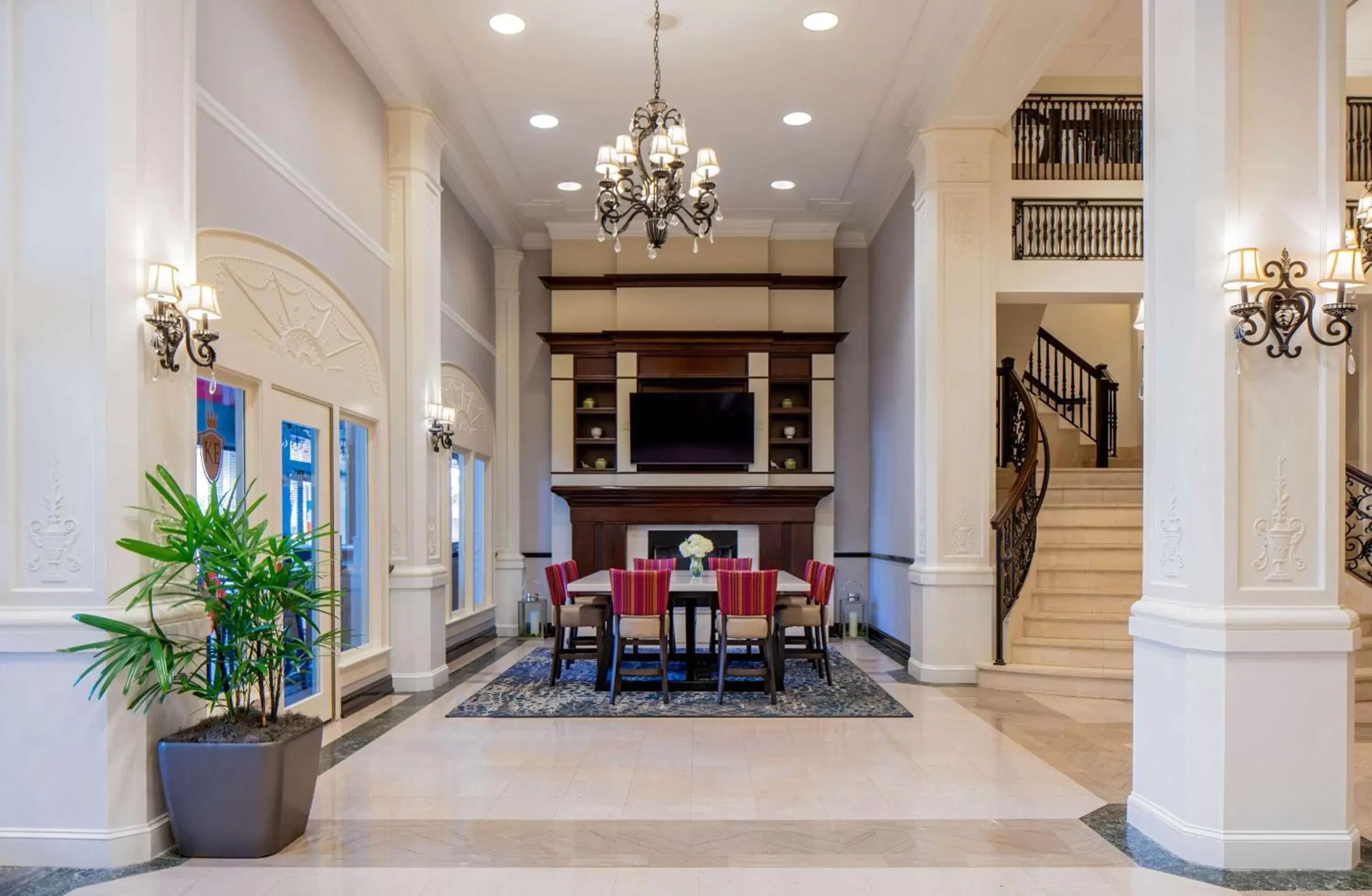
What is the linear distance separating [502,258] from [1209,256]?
8517mm

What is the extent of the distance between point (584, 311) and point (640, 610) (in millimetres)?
5028

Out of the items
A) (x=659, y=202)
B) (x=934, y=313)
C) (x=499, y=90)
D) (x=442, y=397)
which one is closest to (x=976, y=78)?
(x=934, y=313)

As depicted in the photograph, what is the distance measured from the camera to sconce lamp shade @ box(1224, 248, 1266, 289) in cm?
354

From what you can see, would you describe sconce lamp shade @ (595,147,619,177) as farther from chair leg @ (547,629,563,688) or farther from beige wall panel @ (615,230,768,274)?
beige wall panel @ (615,230,768,274)

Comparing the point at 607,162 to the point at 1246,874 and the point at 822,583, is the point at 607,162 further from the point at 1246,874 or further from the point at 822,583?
the point at 1246,874

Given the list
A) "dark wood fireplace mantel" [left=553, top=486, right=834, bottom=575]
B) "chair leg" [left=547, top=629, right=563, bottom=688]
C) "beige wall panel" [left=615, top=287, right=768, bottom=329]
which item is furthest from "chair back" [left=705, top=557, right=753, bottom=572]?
"beige wall panel" [left=615, top=287, right=768, bottom=329]

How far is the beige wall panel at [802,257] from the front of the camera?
11.0 metres

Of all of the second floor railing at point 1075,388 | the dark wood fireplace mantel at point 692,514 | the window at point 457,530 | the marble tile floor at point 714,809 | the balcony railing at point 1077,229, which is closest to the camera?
the marble tile floor at point 714,809

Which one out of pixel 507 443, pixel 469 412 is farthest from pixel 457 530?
pixel 507 443

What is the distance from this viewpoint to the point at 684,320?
1074 centimetres

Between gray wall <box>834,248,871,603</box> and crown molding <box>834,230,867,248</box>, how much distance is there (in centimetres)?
7

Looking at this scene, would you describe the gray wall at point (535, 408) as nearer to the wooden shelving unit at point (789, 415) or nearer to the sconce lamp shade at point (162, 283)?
the wooden shelving unit at point (789, 415)

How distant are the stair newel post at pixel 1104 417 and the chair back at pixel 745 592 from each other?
5.19 m

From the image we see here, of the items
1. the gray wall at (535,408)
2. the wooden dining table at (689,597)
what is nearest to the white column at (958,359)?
the wooden dining table at (689,597)
